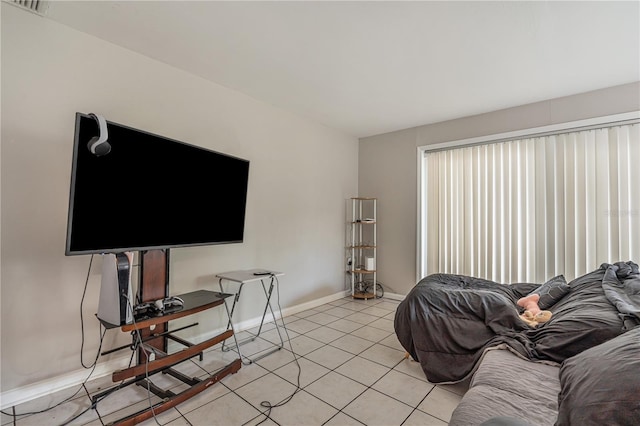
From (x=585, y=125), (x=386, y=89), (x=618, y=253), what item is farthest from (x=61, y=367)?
(x=585, y=125)

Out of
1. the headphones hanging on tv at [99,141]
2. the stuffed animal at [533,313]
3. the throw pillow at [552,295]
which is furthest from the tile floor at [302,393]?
the headphones hanging on tv at [99,141]

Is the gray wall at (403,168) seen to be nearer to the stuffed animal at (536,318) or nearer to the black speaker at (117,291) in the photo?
the stuffed animal at (536,318)

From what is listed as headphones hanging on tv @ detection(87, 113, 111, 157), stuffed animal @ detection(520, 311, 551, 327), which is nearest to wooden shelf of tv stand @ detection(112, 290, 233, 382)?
headphones hanging on tv @ detection(87, 113, 111, 157)

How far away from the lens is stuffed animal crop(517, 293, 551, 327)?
6.91ft

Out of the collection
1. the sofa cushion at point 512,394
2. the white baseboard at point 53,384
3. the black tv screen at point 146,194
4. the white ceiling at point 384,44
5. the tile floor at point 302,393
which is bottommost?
the tile floor at point 302,393

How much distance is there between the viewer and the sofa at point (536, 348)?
35.0 inches

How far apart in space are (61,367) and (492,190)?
4.54 meters

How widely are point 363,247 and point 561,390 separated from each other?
3345mm

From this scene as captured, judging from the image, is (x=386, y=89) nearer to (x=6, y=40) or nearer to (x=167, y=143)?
(x=167, y=143)

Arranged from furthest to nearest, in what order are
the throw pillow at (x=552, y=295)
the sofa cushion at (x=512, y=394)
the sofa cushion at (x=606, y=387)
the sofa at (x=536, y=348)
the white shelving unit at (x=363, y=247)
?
1. the white shelving unit at (x=363, y=247)
2. the throw pillow at (x=552, y=295)
3. the sofa cushion at (x=512, y=394)
4. the sofa at (x=536, y=348)
5. the sofa cushion at (x=606, y=387)

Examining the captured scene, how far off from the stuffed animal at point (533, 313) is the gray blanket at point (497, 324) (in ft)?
0.28

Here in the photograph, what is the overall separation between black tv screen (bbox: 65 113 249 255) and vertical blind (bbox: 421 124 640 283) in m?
2.88

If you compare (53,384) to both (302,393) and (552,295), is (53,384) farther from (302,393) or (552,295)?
(552,295)

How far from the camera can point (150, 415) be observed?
173 centimetres
